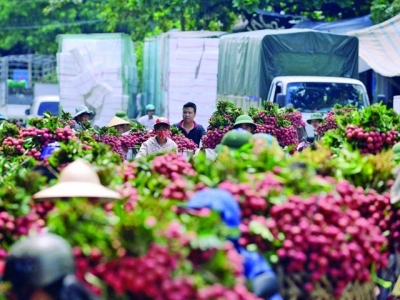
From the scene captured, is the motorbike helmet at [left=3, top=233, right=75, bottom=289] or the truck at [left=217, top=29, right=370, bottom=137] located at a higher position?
the motorbike helmet at [left=3, top=233, right=75, bottom=289]

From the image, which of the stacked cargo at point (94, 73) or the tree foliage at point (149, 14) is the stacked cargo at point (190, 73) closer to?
the stacked cargo at point (94, 73)

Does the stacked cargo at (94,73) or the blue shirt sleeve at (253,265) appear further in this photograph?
the stacked cargo at (94,73)

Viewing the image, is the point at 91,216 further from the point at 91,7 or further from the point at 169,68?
the point at 91,7

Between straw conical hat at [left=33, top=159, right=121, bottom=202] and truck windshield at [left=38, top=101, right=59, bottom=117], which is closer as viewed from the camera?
straw conical hat at [left=33, top=159, right=121, bottom=202]

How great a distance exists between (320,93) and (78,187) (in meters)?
16.0

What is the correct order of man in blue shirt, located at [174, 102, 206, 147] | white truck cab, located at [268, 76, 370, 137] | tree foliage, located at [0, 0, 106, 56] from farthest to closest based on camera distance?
tree foliage, located at [0, 0, 106, 56]
white truck cab, located at [268, 76, 370, 137]
man in blue shirt, located at [174, 102, 206, 147]

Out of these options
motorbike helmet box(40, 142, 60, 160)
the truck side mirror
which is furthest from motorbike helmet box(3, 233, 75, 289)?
the truck side mirror

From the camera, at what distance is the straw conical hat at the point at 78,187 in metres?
→ 6.18

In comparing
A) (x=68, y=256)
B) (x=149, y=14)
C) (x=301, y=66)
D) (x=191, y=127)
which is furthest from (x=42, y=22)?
(x=68, y=256)

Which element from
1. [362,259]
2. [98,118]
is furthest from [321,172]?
[98,118]

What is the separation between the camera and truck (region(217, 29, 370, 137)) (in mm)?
21969

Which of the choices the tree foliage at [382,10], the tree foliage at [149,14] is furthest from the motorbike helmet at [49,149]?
the tree foliage at [382,10]

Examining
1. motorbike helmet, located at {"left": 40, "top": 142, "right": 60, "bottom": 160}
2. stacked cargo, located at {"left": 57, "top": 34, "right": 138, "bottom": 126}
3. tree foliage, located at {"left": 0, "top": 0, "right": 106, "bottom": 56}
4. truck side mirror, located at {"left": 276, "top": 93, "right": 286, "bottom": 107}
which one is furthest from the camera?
tree foliage, located at {"left": 0, "top": 0, "right": 106, "bottom": 56}

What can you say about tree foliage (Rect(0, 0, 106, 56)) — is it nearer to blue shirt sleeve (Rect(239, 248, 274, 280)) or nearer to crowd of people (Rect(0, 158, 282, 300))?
crowd of people (Rect(0, 158, 282, 300))
